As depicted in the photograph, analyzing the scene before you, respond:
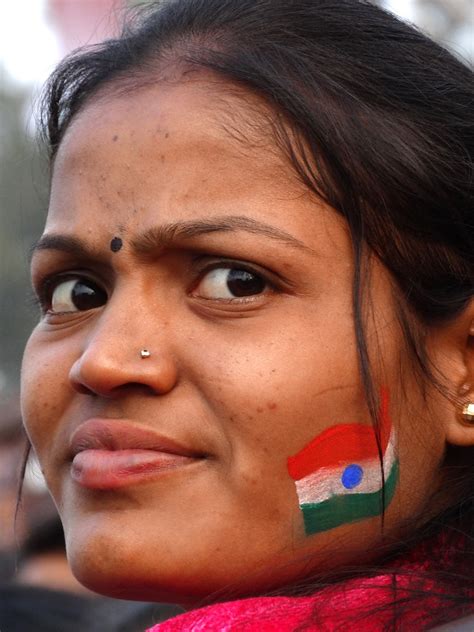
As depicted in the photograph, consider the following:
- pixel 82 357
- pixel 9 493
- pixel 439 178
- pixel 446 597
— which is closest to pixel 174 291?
pixel 82 357

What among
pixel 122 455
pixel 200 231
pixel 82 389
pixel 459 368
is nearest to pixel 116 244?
pixel 200 231

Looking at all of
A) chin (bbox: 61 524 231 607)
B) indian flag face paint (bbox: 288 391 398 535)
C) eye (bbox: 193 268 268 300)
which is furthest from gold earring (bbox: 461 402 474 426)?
chin (bbox: 61 524 231 607)

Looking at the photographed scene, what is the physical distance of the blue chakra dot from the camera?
2.18m

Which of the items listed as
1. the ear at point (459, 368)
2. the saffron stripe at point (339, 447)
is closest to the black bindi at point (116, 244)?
the saffron stripe at point (339, 447)

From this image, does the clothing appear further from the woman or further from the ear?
the ear

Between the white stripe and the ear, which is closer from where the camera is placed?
the white stripe

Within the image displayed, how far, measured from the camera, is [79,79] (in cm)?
271

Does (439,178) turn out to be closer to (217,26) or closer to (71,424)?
(217,26)

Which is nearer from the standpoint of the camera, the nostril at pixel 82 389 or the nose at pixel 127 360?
the nose at pixel 127 360

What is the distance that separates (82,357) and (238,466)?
1.17 feet

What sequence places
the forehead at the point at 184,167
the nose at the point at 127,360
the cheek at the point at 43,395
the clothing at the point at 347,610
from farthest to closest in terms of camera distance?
the cheek at the point at 43,395 → the forehead at the point at 184,167 → the nose at the point at 127,360 → the clothing at the point at 347,610

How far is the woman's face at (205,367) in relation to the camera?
2104 mm

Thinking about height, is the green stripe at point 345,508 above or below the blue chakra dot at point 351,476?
below

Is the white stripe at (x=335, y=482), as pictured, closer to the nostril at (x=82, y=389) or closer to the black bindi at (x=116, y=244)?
the nostril at (x=82, y=389)
